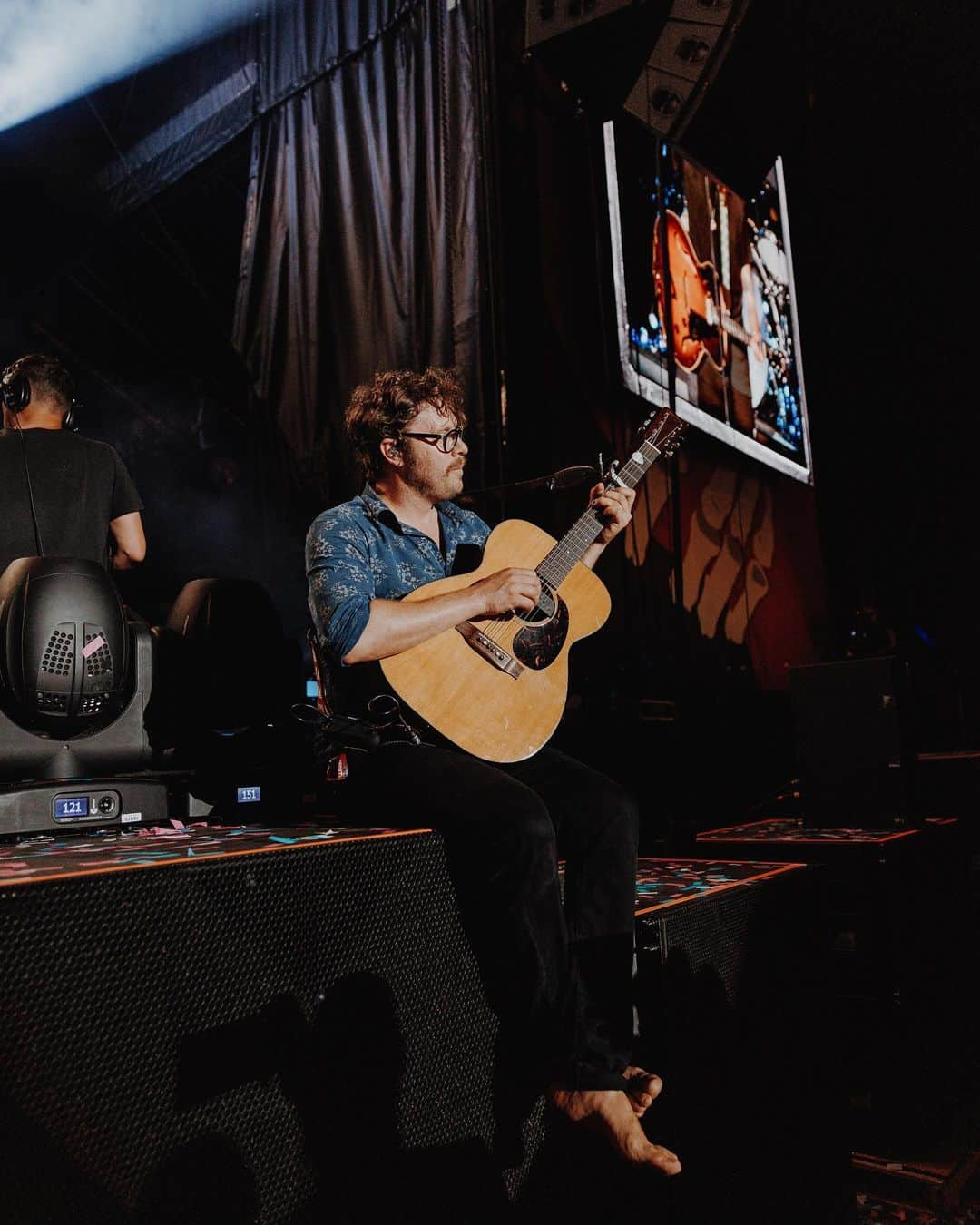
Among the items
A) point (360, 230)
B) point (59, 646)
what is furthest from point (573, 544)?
point (360, 230)

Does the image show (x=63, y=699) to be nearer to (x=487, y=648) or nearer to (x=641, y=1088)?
(x=487, y=648)

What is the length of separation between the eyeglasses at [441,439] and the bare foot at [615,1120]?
1548 millimetres

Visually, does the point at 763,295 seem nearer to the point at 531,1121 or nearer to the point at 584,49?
the point at 584,49

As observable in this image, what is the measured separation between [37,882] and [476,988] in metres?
0.89

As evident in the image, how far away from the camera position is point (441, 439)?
8.45 feet

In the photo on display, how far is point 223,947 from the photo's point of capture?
1.43m

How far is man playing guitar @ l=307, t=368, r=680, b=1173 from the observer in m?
1.81

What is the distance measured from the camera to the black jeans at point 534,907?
1.81m

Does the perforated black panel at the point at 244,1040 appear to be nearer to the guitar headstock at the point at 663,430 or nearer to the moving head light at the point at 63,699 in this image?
the moving head light at the point at 63,699

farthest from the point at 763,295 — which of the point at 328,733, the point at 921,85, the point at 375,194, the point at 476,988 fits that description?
the point at 476,988

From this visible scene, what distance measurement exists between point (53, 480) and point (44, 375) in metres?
0.37

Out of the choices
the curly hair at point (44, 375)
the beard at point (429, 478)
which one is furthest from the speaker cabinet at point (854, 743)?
the curly hair at point (44, 375)

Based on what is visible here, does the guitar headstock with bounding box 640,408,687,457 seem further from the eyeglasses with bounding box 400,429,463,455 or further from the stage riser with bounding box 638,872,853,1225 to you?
the stage riser with bounding box 638,872,853,1225

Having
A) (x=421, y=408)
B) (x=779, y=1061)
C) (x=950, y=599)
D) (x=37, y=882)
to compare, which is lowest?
(x=779, y=1061)
